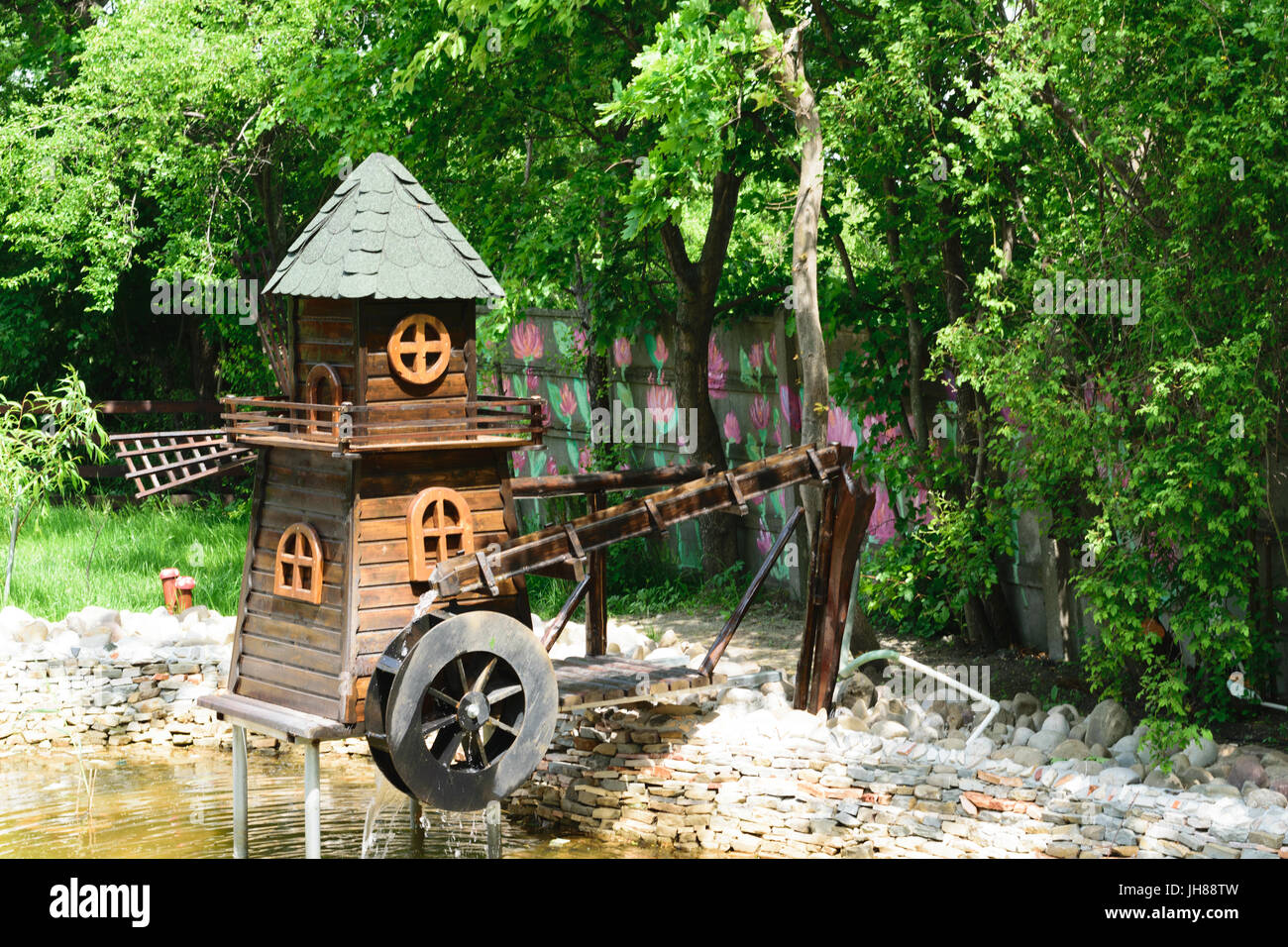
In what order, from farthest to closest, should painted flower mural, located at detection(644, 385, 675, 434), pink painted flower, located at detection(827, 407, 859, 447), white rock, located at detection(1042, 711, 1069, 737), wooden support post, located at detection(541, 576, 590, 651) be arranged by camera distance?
painted flower mural, located at detection(644, 385, 675, 434), pink painted flower, located at detection(827, 407, 859, 447), wooden support post, located at detection(541, 576, 590, 651), white rock, located at detection(1042, 711, 1069, 737)

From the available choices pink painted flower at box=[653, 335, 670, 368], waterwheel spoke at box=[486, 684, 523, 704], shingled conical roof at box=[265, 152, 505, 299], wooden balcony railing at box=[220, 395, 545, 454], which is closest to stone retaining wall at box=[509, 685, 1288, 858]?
waterwheel spoke at box=[486, 684, 523, 704]

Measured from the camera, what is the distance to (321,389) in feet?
25.4

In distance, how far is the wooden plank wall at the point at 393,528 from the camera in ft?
24.1

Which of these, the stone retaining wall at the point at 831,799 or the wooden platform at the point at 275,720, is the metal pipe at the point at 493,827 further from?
the stone retaining wall at the point at 831,799

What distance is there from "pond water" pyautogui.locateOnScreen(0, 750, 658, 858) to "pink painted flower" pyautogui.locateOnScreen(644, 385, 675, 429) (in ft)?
16.3

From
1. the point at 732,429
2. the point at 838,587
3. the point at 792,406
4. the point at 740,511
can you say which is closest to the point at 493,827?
the point at 740,511

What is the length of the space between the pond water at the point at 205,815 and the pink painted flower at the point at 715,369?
5154 millimetres

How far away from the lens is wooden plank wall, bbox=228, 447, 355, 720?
7391 millimetres

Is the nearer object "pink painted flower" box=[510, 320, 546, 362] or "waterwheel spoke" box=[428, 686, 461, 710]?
"waterwheel spoke" box=[428, 686, 461, 710]

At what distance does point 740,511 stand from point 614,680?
131 cm

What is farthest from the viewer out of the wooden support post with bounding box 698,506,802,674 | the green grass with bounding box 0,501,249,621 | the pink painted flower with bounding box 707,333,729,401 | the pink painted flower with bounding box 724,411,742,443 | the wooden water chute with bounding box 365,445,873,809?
the pink painted flower with bounding box 707,333,729,401

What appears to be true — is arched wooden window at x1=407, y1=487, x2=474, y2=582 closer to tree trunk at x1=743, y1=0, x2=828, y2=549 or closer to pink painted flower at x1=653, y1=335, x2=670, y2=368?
tree trunk at x1=743, y1=0, x2=828, y2=549

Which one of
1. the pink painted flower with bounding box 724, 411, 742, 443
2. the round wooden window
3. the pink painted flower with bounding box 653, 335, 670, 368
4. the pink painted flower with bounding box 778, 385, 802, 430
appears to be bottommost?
the pink painted flower with bounding box 724, 411, 742, 443

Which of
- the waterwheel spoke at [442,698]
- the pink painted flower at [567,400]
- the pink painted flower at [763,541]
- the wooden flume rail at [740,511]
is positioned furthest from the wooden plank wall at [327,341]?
the pink painted flower at [567,400]
